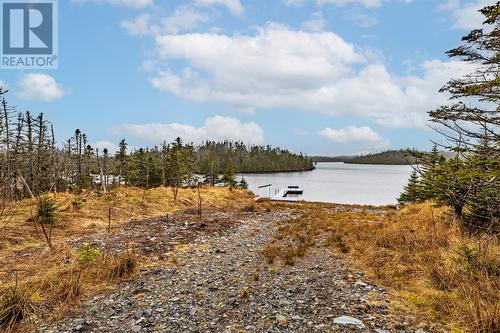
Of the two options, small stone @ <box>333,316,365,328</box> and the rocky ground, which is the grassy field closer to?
the rocky ground

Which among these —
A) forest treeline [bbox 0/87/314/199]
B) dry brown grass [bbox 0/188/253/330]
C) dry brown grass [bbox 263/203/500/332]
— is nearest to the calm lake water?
forest treeline [bbox 0/87/314/199]

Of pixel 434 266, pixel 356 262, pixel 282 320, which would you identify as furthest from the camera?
pixel 356 262

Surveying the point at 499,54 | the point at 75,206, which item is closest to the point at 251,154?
the point at 75,206

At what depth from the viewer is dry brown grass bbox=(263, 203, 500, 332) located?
17.1 ft

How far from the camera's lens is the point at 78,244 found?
10922 millimetres

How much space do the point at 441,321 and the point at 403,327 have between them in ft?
2.32

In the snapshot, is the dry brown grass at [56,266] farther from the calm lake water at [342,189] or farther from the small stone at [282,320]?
the calm lake water at [342,189]

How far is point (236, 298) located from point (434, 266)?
4879 millimetres

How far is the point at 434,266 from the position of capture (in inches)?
293

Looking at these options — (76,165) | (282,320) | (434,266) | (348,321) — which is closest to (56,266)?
(282,320)

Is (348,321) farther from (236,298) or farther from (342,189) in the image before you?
(342,189)

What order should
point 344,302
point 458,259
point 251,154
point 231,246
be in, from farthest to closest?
point 251,154 → point 231,246 → point 458,259 → point 344,302

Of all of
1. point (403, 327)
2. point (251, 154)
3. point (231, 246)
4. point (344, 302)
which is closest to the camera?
point (403, 327)

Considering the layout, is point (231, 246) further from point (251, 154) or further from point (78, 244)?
point (251, 154)
